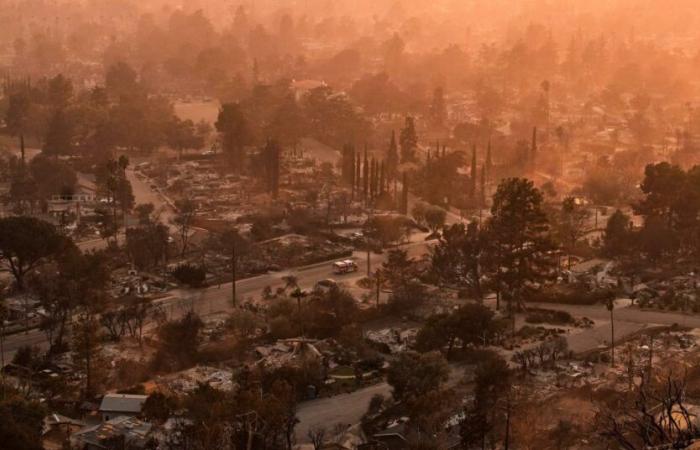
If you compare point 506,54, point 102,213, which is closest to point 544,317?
point 102,213

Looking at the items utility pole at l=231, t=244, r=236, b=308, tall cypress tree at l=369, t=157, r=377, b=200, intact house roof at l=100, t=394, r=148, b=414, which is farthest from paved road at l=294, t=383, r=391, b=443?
tall cypress tree at l=369, t=157, r=377, b=200

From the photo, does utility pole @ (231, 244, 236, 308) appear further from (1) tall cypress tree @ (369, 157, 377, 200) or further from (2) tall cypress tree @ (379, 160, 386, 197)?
(2) tall cypress tree @ (379, 160, 386, 197)

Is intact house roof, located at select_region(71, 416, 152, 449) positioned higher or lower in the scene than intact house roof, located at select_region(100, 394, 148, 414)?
lower

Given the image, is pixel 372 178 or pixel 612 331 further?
pixel 372 178

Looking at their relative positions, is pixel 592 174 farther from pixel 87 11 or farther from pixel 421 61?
pixel 87 11

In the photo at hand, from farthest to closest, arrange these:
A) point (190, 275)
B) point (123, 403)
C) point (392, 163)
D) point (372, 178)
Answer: point (392, 163)
point (372, 178)
point (190, 275)
point (123, 403)

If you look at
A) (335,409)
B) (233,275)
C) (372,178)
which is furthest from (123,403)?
(372,178)

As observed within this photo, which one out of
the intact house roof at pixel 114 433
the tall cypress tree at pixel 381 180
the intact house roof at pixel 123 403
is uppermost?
the tall cypress tree at pixel 381 180

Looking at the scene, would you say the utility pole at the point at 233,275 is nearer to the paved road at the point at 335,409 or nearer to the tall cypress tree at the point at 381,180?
the paved road at the point at 335,409

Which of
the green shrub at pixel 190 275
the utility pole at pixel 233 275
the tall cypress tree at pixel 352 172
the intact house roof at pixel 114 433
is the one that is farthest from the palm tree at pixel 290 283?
the tall cypress tree at pixel 352 172

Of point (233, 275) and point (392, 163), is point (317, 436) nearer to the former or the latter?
point (233, 275)
